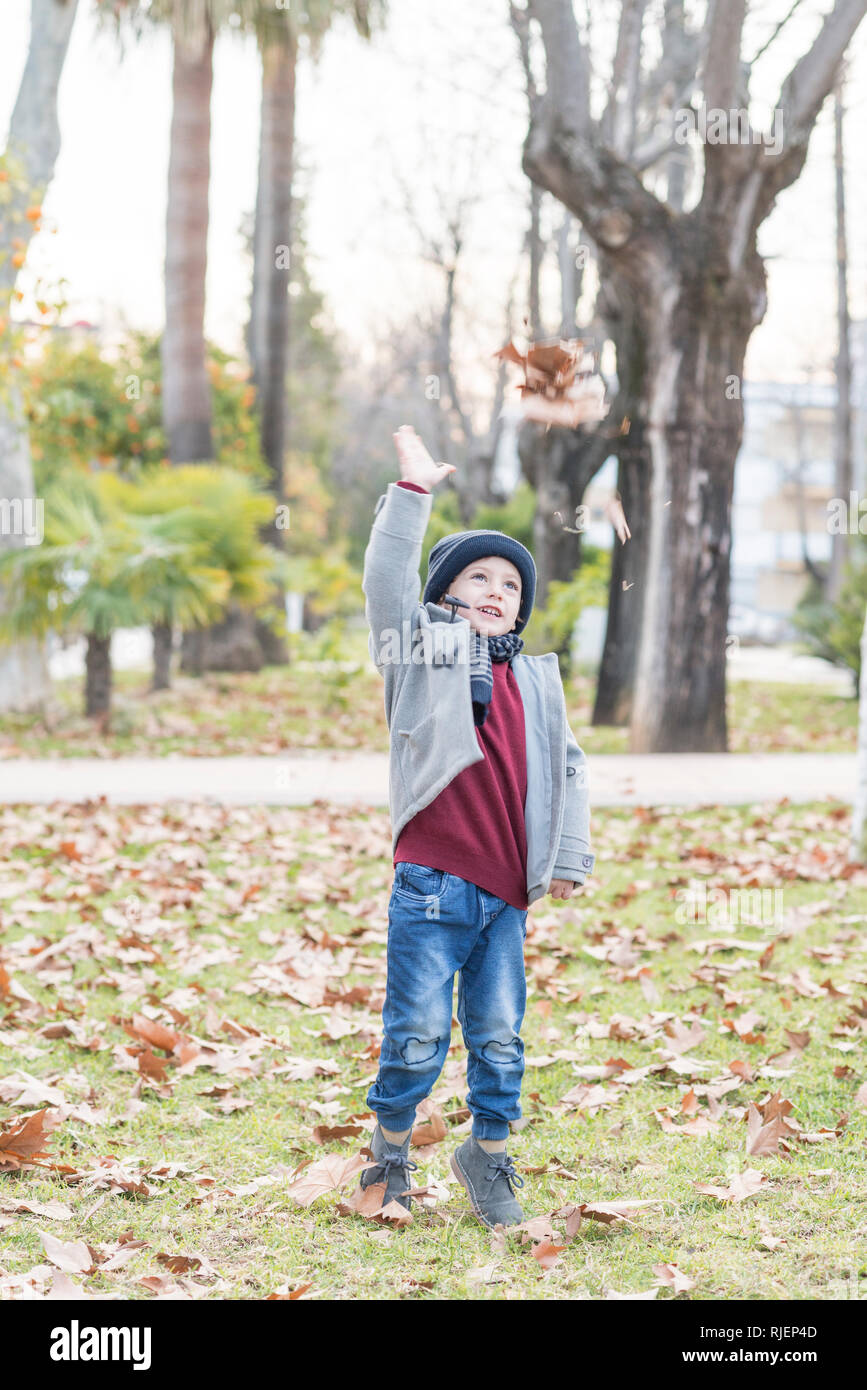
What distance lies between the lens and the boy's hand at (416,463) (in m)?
2.90

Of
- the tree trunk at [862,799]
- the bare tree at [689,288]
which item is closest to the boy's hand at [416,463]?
the tree trunk at [862,799]

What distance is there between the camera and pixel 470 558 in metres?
3.02

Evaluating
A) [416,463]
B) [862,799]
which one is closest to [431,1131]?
[416,463]

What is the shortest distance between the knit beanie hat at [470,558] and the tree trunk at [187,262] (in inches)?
490

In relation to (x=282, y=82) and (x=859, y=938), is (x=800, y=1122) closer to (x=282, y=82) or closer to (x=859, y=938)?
(x=859, y=938)

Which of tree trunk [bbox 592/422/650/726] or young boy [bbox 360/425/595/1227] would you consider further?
tree trunk [bbox 592/422/650/726]

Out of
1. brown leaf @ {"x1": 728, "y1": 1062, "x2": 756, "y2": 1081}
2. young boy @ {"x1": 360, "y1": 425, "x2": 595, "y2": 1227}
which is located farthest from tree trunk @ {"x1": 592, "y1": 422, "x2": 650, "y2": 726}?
young boy @ {"x1": 360, "y1": 425, "x2": 595, "y2": 1227}

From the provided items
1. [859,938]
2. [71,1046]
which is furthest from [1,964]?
[859,938]

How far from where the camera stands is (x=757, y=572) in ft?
171

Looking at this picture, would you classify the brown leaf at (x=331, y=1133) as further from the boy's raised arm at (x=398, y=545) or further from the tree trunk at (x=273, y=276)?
the tree trunk at (x=273, y=276)

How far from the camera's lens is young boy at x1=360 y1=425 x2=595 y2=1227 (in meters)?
2.91

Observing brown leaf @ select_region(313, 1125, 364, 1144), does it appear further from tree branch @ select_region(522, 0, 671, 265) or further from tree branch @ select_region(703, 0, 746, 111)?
tree branch @ select_region(703, 0, 746, 111)

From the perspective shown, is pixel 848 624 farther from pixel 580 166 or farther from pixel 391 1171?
pixel 391 1171

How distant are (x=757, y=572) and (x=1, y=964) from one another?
4966cm
